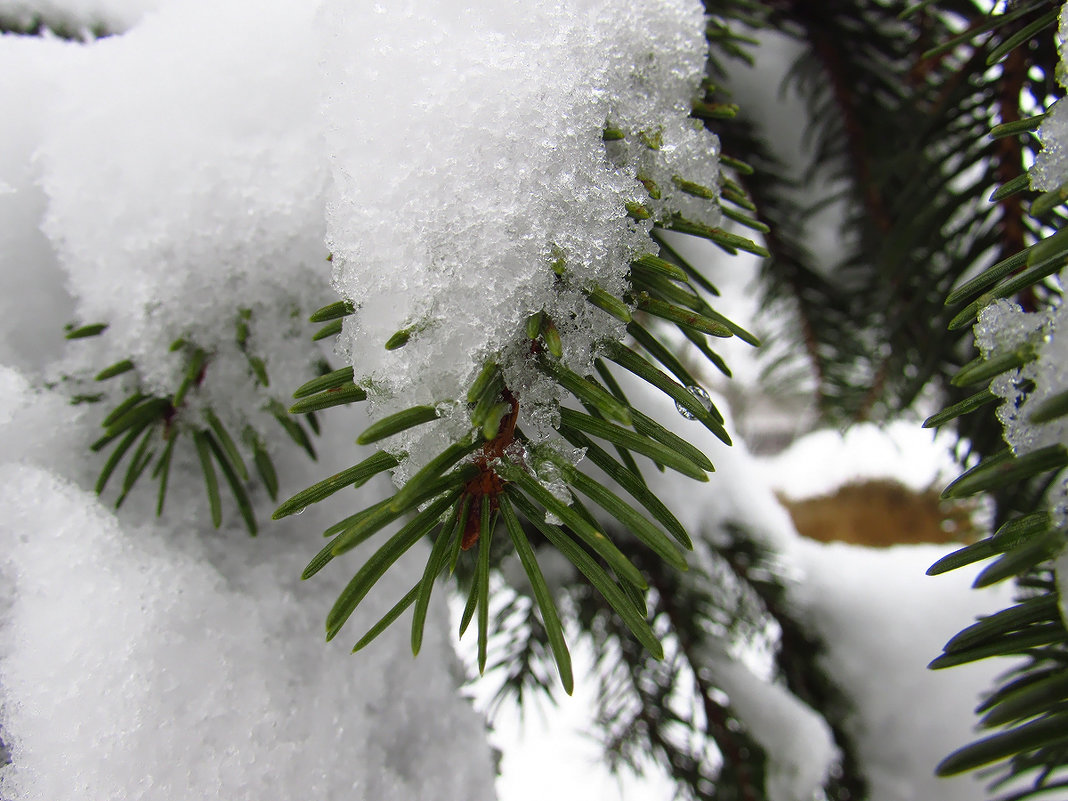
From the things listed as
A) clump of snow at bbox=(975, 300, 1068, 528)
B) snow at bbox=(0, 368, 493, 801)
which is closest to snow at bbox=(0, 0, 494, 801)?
snow at bbox=(0, 368, 493, 801)

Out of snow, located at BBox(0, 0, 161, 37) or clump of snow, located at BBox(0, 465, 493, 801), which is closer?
clump of snow, located at BBox(0, 465, 493, 801)

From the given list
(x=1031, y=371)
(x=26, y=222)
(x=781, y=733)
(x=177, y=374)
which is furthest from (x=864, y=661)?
(x=26, y=222)

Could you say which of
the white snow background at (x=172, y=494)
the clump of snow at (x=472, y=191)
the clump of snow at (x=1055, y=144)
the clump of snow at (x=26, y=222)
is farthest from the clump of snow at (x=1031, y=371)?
the clump of snow at (x=26, y=222)

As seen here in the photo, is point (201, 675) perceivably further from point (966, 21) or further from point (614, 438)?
point (966, 21)

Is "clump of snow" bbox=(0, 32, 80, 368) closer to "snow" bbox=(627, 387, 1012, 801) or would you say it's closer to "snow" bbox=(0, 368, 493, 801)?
"snow" bbox=(0, 368, 493, 801)

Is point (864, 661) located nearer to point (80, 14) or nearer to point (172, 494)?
point (172, 494)

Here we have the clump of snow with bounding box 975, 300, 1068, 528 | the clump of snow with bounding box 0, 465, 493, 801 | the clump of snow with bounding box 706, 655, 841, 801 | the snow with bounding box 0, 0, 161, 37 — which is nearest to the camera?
the clump of snow with bounding box 975, 300, 1068, 528
